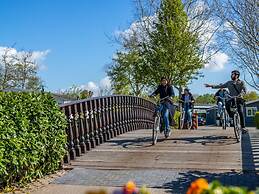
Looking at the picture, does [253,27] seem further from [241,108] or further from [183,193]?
[183,193]

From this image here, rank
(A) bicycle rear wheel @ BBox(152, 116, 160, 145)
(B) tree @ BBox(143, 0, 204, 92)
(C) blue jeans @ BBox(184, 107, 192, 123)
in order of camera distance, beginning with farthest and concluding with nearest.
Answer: (B) tree @ BBox(143, 0, 204, 92)
(C) blue jeans @ BBox(184, 107, 192, 123)
(A) bicycle rear wheel @ BBox(152, 116, 160, 145)

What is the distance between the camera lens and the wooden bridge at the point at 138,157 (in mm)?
6645

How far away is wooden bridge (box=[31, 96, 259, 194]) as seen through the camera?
664cm

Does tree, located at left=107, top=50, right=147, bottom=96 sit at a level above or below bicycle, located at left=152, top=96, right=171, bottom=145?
above

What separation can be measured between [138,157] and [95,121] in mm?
2104

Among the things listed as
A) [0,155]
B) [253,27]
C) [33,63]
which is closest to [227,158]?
[0,155]

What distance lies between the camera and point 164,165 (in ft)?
25.6

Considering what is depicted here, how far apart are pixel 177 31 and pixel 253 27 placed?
12.4 meters

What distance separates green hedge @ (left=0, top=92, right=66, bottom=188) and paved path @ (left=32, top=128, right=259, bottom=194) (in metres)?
0.37

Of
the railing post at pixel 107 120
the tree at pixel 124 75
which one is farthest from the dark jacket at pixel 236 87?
the tree at pixel 124 75

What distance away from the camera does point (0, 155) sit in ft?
18.1

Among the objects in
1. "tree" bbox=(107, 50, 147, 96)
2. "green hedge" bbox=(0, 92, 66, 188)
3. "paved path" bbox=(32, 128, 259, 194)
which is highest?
"tree" bbox=(107, 50, 147, 96)

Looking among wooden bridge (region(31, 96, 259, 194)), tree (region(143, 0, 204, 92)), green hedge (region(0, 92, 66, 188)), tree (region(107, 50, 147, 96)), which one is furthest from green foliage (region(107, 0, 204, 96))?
green hedge (region(0, 92, 66, 188))

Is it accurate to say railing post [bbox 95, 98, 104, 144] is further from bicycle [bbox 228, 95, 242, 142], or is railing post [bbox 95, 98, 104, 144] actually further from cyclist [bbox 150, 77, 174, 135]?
bicycle [bbox 228, 95, 242, 142]
